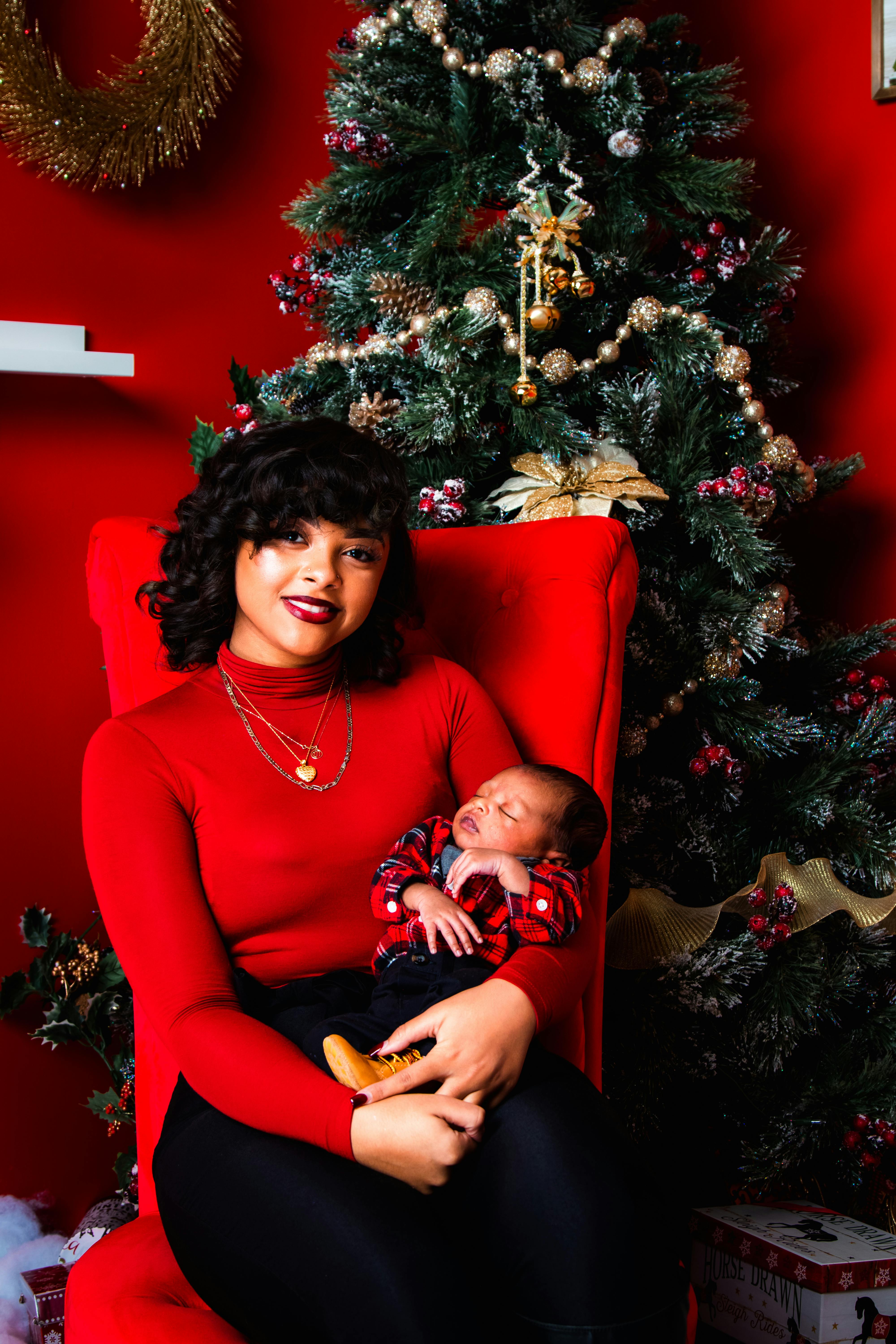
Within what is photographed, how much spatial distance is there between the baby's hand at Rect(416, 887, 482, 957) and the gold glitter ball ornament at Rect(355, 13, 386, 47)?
1.49 meters

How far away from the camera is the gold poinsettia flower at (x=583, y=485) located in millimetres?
1736

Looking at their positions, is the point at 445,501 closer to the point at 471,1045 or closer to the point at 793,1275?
the point at 471,1045

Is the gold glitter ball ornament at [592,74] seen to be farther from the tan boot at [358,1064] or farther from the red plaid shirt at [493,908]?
the tan boot at [358,1064]

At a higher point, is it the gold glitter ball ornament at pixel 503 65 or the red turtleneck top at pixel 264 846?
the gold glitter ball ornament at pixel 503 65

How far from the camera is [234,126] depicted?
2.27 metres

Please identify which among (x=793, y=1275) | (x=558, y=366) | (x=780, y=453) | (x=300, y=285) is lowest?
(x=793, y=1275)

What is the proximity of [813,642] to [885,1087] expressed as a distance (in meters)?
0.87

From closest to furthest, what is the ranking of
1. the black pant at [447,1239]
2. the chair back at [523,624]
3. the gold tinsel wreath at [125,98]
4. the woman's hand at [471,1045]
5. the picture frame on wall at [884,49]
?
the black pant at [447,1239]
the woman's hand at [471,1045]
the chair back at [523,624]
the gold tinsel wreath at [125,98]
the picture frame on wall at [884,49]

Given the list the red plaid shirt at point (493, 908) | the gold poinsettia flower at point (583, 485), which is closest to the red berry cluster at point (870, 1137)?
the red plaid shirt at point (493, 908)

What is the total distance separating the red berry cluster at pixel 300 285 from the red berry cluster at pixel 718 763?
44.3 inches

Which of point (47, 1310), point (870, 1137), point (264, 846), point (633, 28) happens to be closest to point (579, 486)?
point (633, 28)

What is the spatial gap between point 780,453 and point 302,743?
106 centimetres

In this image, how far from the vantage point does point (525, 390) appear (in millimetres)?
1727

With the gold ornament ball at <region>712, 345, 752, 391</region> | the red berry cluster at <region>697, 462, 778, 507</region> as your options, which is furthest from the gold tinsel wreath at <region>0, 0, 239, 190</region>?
the red berry cluster at <region>697, 462, 778, 507</region>
